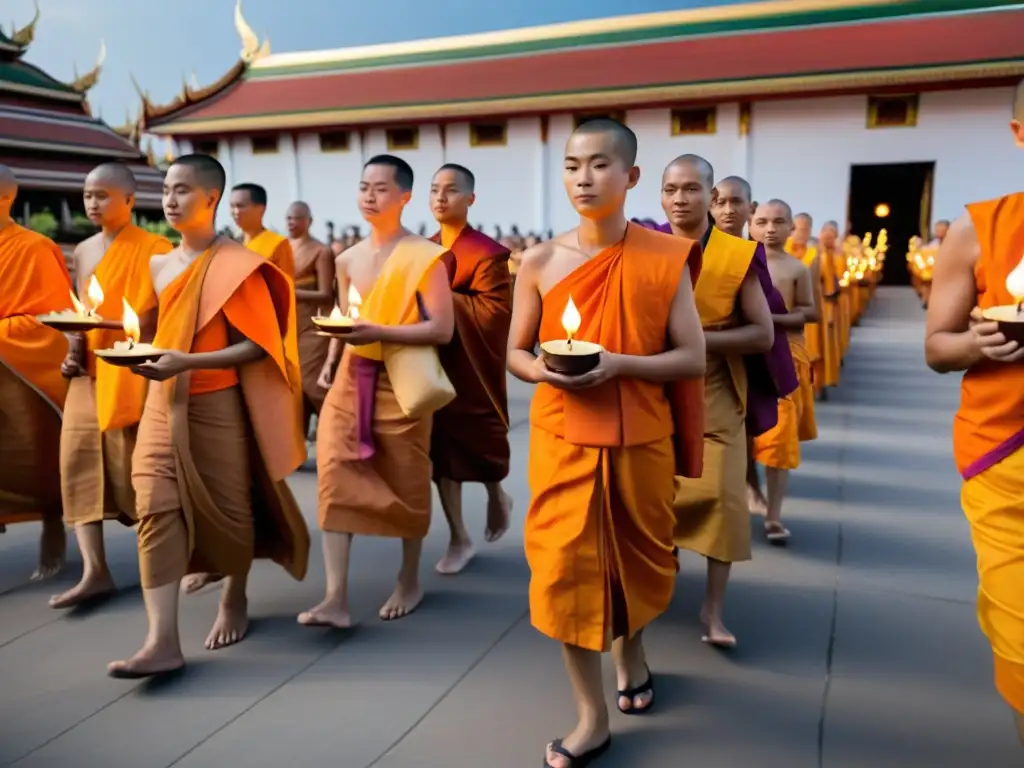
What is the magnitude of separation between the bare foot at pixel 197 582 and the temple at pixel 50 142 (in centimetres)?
1118

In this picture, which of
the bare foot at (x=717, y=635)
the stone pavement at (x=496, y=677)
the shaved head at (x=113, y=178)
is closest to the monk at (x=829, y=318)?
the stone pavement at (x=496, y=677)

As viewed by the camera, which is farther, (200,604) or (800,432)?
(800,432)

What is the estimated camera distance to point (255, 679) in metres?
2.65

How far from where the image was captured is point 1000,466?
173 cm

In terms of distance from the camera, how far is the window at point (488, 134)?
728 inches

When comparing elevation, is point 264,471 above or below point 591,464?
below

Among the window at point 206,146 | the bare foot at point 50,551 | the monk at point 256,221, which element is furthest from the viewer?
the window at point 206,146

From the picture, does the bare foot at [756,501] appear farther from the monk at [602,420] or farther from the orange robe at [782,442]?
the monk at [602,420]

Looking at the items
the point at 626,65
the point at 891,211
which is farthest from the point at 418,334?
the point at 891,211

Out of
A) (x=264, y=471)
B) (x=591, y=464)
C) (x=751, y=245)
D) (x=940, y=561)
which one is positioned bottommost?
(x=940, y=561)

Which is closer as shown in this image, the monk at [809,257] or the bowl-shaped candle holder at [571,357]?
the bowl-shaped candle holder at [571,357]

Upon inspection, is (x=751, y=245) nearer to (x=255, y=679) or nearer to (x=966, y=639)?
(x=966, y=639)

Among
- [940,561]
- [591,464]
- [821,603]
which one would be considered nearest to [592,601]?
[591,464]

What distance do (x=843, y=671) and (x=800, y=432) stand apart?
209cm
